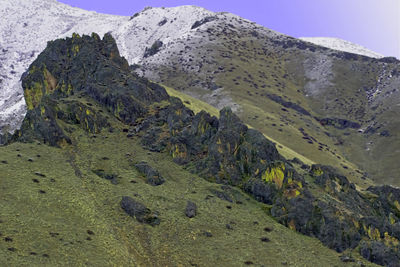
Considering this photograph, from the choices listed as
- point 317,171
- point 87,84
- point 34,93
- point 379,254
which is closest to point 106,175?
point 87,84

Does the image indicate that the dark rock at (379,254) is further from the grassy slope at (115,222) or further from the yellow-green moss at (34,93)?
the yellow-green moss at (34,93)

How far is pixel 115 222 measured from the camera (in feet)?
190

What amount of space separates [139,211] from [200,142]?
26.5m

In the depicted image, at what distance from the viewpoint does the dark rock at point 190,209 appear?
63.8 m

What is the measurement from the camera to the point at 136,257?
51.4m

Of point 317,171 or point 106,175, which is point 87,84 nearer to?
point 106,175

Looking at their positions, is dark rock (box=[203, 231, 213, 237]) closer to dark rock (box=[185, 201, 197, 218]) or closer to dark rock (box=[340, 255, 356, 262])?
dark rock (box=[185, 201, 197, 218])

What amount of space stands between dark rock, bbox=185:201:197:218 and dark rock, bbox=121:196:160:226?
16.7 ft

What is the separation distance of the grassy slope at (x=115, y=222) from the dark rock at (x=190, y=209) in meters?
0.82

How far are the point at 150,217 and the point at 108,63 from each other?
2205 inches

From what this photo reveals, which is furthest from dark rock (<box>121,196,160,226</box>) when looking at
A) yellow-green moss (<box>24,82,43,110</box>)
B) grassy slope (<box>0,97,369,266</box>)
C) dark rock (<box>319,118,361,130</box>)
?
dark rock (<box>319,118,361,130</box>)

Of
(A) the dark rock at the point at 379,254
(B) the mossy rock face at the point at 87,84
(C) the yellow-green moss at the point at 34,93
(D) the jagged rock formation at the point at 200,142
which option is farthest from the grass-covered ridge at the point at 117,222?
(C) the yellow-green moss at the point at 34,93

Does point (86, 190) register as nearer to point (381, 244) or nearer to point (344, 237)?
point (344, 237)

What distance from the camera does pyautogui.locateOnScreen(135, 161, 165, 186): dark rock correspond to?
73.4 m
